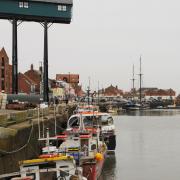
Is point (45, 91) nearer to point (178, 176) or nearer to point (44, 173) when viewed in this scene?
point (178, 176)

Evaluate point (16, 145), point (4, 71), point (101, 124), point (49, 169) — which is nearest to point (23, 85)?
point (4, 71)

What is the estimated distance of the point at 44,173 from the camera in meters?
19.3

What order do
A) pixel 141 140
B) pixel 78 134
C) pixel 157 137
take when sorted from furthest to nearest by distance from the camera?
pixel 157 137 < pixel 141 140 < pixel 78 134

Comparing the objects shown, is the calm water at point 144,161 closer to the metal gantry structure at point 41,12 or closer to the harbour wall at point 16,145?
the harbour wall at point 16,145

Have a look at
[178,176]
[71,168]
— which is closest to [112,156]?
[178,176]

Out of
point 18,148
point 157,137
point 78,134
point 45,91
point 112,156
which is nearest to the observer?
point 18,148

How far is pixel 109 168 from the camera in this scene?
33.2m

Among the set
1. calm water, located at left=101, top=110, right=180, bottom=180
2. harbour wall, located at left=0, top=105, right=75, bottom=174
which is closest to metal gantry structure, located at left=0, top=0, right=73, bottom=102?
calm water, located at left=101, top=110, right=180, bottom=180

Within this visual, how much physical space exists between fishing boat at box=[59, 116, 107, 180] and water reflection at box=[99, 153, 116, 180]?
1539mm

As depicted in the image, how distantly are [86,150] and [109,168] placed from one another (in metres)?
7.75

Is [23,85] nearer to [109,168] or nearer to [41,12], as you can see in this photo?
[41,12]

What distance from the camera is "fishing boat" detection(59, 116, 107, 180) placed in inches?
919

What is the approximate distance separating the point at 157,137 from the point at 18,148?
34.7 meters

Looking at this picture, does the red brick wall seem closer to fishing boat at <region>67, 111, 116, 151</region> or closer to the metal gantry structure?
the metal gantry structure
